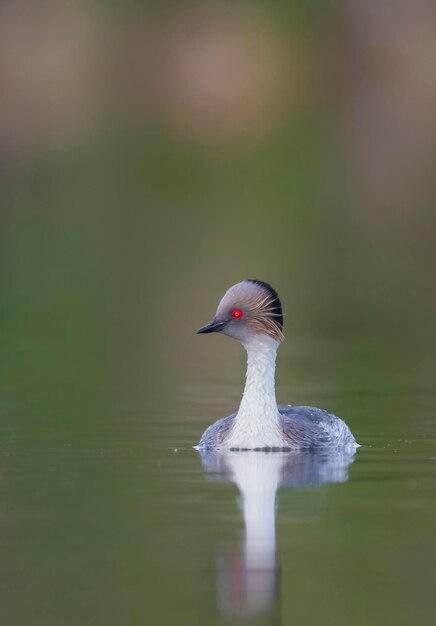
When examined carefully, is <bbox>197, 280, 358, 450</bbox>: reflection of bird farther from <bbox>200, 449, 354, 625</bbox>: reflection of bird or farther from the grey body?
<bbox>200, 449, 354, 625</bbox>: reflection of bird

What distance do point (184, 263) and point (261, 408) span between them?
17.4 metres

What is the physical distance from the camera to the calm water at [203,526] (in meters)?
9.37

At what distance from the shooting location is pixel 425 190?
50219 millimetres

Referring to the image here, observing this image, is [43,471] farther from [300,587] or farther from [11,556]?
[300,587]

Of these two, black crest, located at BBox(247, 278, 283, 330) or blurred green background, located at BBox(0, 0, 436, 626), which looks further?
black crest, located at BBox(247, 278, 283, 330)

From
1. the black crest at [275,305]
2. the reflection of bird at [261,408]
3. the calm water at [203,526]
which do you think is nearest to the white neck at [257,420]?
the reflection of bird at [261,408]

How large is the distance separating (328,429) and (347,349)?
6.60 m

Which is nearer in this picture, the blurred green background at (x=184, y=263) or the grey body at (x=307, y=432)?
the blurred green background at (x=184, y=263)

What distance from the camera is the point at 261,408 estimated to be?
14.4 meters

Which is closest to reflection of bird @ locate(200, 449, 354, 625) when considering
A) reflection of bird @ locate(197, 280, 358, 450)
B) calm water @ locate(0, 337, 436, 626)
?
calm water @ locate(0, 337, 436, 626)

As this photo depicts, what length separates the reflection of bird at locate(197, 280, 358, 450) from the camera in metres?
14.3

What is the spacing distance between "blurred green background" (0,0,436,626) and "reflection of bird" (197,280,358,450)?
36cm

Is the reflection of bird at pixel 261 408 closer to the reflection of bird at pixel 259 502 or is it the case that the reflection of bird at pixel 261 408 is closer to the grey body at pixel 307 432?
the grey body at pixel 307 432

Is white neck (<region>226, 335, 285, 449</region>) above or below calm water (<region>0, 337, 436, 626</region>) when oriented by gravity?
above
